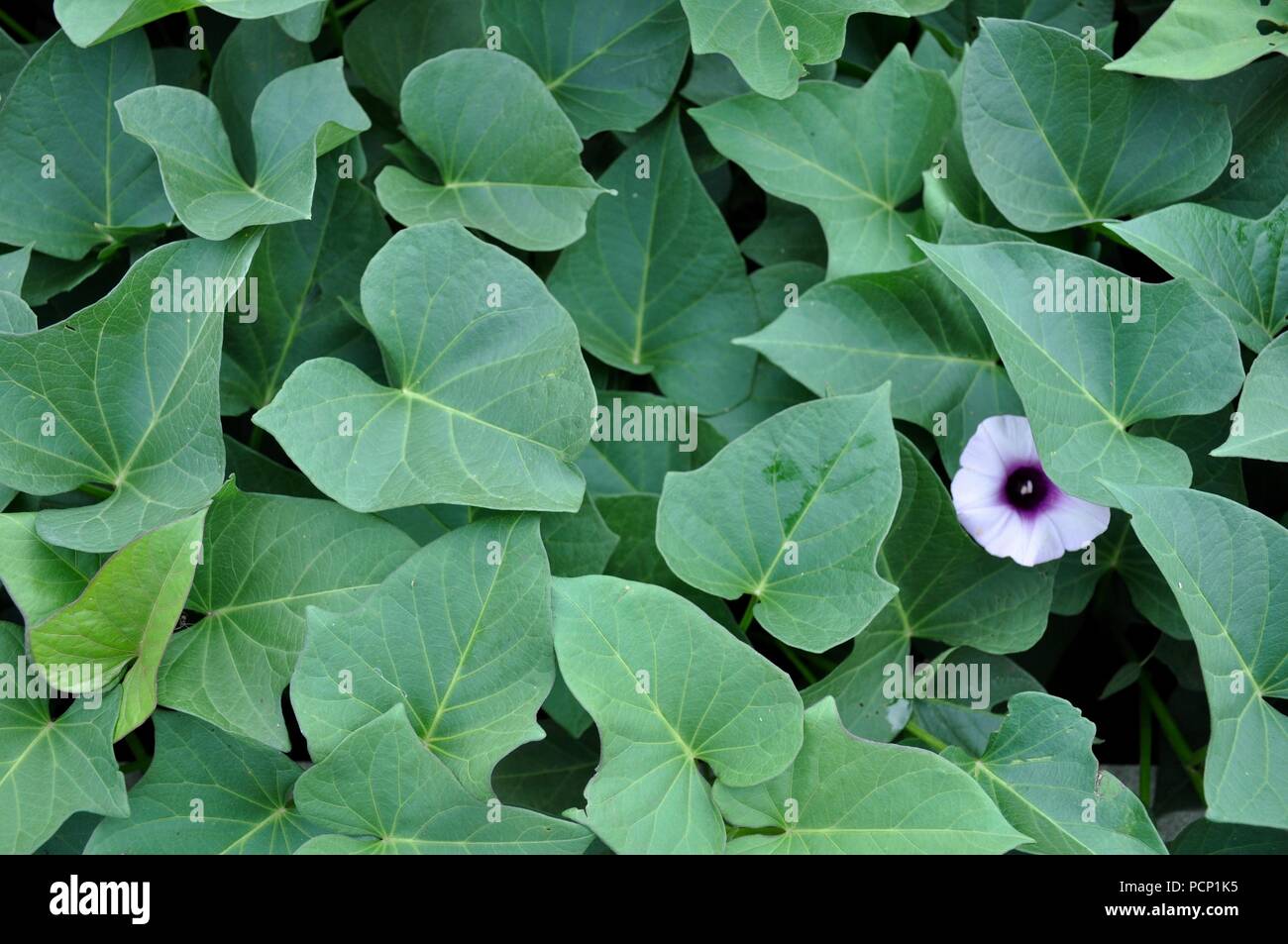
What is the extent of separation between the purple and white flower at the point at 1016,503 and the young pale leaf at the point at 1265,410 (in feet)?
0.31

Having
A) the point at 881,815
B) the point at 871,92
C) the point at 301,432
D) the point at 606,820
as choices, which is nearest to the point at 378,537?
the point at 301,432

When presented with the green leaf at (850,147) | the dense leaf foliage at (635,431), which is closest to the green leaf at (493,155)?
the dense leaf foliage at (635,431)

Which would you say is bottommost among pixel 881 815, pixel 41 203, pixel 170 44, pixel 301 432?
pixel 881 815

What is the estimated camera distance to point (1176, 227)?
2.51ft

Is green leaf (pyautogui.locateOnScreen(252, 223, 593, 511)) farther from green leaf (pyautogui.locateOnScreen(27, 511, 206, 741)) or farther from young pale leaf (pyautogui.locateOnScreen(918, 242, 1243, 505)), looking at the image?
young pale leaf (pyautogui.locateOnScreen(918, 242, 1243, 505))

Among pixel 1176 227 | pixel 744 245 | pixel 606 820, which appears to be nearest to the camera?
pixel 606 820

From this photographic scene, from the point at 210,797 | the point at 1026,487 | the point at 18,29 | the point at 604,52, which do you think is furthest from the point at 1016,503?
the point at 18,29

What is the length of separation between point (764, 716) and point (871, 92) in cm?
48

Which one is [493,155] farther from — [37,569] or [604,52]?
[37,569]

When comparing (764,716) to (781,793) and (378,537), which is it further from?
(378,537)

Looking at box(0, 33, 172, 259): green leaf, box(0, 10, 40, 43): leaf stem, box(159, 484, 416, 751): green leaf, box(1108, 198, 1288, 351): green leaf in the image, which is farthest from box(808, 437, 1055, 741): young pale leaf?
box(0, 10, 40, 43): leaf stem

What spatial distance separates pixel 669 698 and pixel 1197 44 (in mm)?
591

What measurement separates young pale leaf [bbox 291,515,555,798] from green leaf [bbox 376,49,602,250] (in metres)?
0.24

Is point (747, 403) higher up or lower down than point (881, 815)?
higher up
